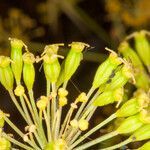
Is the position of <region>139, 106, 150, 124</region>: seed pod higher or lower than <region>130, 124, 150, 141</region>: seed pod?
higher

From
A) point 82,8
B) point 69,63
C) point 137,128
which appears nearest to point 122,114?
point 137,128

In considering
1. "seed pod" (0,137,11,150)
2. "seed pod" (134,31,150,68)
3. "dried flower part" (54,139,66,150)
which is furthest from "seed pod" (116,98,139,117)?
"seed pod" (134,31,150,68)

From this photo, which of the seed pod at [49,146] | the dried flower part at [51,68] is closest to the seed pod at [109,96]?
the dried flower part at [51,68]

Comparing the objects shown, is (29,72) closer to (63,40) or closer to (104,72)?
(104,72)

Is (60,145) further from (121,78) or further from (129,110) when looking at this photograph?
(121,78)

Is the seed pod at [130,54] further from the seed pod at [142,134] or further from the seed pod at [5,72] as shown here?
the seed pod at [5,72]

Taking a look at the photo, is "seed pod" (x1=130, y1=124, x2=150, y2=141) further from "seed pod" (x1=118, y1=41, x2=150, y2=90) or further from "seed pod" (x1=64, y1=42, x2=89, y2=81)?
"seed pod" (x1=118, y1=41, x2=150, y2=90)

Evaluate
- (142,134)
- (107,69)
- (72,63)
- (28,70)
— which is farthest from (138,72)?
(28,70)
